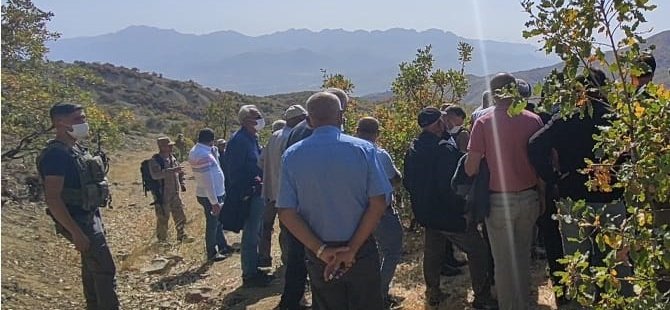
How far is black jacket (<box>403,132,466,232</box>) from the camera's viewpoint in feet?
15.0

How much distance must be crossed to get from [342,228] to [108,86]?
55.8 meters

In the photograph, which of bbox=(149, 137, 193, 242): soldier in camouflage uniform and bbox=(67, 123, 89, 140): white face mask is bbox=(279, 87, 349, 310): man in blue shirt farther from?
bbox=(149, 137, 193, 242): soldier in camouflage uniform

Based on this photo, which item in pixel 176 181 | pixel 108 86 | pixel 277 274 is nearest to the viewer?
pixel 277 274

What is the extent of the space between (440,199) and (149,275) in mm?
4299

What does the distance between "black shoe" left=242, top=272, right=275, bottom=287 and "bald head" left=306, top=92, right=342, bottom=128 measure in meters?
3.15

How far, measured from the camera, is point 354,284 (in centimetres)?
349

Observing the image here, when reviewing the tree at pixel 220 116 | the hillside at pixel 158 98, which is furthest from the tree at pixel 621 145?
the hillside at pixel 158 98

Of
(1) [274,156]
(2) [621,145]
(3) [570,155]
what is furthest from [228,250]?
(2) [621,145]

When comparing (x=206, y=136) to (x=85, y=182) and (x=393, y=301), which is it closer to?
(x=85, y=182)

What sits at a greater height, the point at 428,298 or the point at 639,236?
the point at 639,236

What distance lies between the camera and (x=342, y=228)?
3441 mm

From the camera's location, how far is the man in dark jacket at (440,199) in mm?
4586

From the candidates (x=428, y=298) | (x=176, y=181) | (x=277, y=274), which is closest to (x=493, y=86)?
(x=428, y=298)

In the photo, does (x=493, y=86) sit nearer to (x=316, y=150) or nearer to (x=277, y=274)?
(x=316, y=150)
